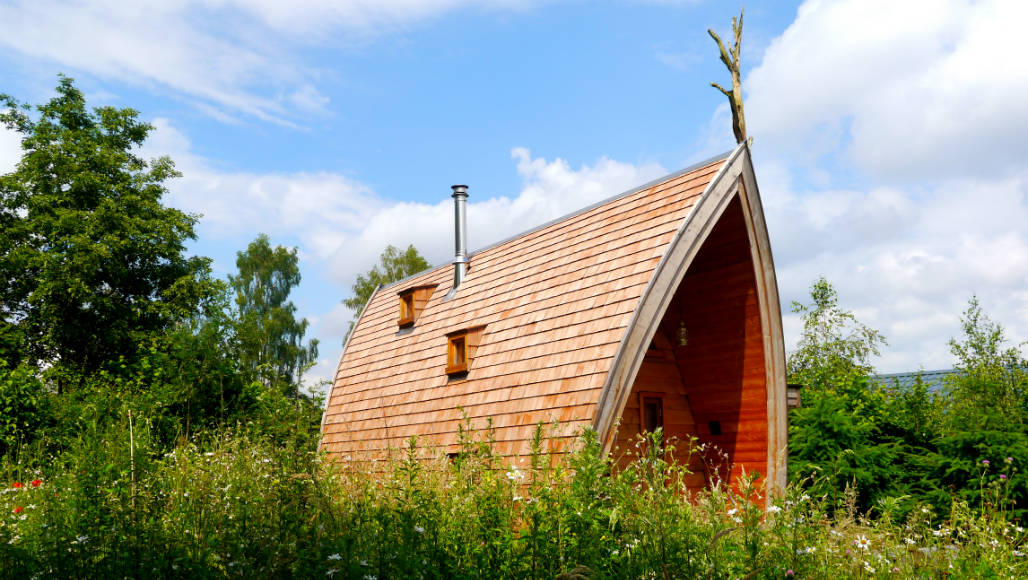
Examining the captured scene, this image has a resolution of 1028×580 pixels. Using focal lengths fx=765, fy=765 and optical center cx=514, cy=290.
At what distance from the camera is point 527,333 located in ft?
30.2

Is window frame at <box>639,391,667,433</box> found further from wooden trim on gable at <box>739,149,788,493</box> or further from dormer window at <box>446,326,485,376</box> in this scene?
dormer window at <box>446,326,485,376</box>

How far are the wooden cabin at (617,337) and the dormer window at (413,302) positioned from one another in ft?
0.88

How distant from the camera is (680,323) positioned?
10.7 meters

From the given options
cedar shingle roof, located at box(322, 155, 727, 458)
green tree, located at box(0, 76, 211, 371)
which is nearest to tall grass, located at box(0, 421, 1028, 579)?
cedar shingle roof, located at box(322, 155, 727, 458)

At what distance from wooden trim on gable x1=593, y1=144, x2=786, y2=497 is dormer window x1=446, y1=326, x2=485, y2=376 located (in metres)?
2.82

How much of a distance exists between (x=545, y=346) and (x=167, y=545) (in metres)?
5.01

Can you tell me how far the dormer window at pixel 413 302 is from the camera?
41.4 ft

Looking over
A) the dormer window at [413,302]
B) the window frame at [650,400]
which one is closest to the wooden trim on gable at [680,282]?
the window frame at [650,400]

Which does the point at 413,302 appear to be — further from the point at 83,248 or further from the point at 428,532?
the point at 83,248

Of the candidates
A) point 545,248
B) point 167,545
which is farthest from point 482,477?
point 545,248

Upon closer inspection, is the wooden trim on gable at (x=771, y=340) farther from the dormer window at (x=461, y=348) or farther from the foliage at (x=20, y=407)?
the foliage at (x=20, y=407)

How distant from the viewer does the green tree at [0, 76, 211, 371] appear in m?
20.6

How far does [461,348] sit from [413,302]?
248 cm

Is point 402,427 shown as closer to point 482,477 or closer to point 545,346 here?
point 545,346
